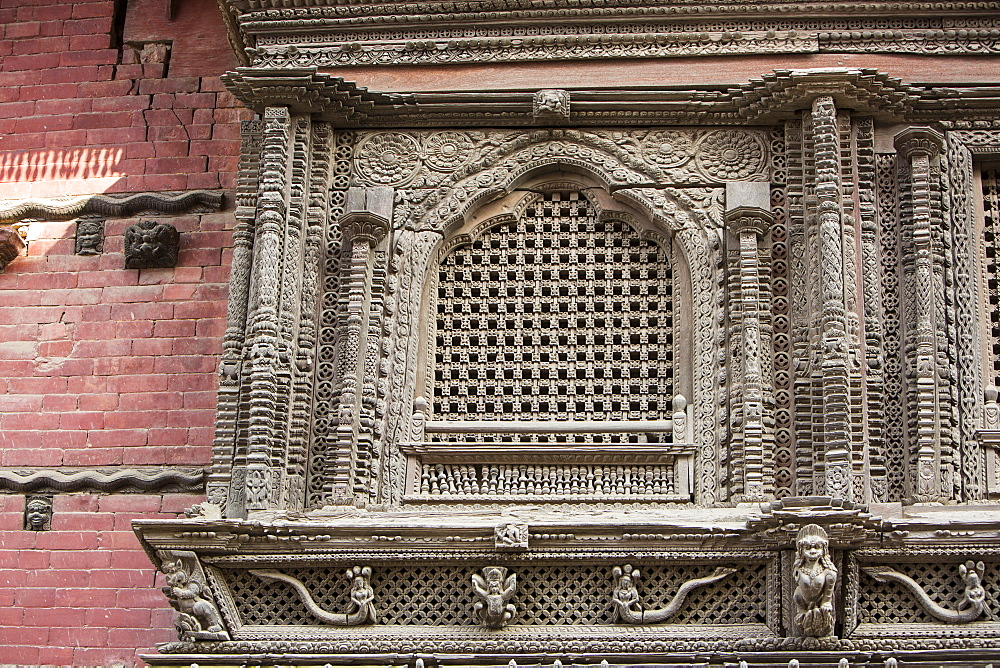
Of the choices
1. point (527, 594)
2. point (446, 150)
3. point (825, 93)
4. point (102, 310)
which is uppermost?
point (825, 93)

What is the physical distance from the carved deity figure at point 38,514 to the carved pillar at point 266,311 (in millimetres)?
1677

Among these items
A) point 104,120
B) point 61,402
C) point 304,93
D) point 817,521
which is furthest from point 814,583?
point 104,120

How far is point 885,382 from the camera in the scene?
828 centimetres

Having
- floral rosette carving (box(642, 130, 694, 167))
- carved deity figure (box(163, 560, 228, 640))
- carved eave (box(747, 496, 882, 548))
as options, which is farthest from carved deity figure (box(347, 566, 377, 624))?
floral rosette carving (box(642, 130, 694, 167))

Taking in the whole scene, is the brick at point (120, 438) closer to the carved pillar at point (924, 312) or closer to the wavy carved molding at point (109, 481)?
the wavy carved molding at point (109, 481)

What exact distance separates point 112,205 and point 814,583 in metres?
5.08

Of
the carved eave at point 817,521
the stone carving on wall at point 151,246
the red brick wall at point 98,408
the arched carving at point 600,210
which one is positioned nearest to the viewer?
the carved eave at point 817,521

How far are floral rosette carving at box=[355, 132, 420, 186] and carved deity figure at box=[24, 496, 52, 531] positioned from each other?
2.70 meters

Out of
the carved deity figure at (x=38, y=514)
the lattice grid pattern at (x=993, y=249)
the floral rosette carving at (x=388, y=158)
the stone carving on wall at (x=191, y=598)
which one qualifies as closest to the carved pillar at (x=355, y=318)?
the floral rosette carving at (x=388, y=158)

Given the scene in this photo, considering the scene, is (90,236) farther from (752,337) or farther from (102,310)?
(752,337)

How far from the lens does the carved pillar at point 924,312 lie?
797 cm

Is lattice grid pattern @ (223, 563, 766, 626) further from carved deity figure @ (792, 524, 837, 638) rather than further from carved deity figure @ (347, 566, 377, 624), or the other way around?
carved deity figure @ (792, 524, 837, 638)

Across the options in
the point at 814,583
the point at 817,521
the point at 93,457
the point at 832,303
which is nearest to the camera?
the point at 814,583

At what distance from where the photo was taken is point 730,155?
8898mm
